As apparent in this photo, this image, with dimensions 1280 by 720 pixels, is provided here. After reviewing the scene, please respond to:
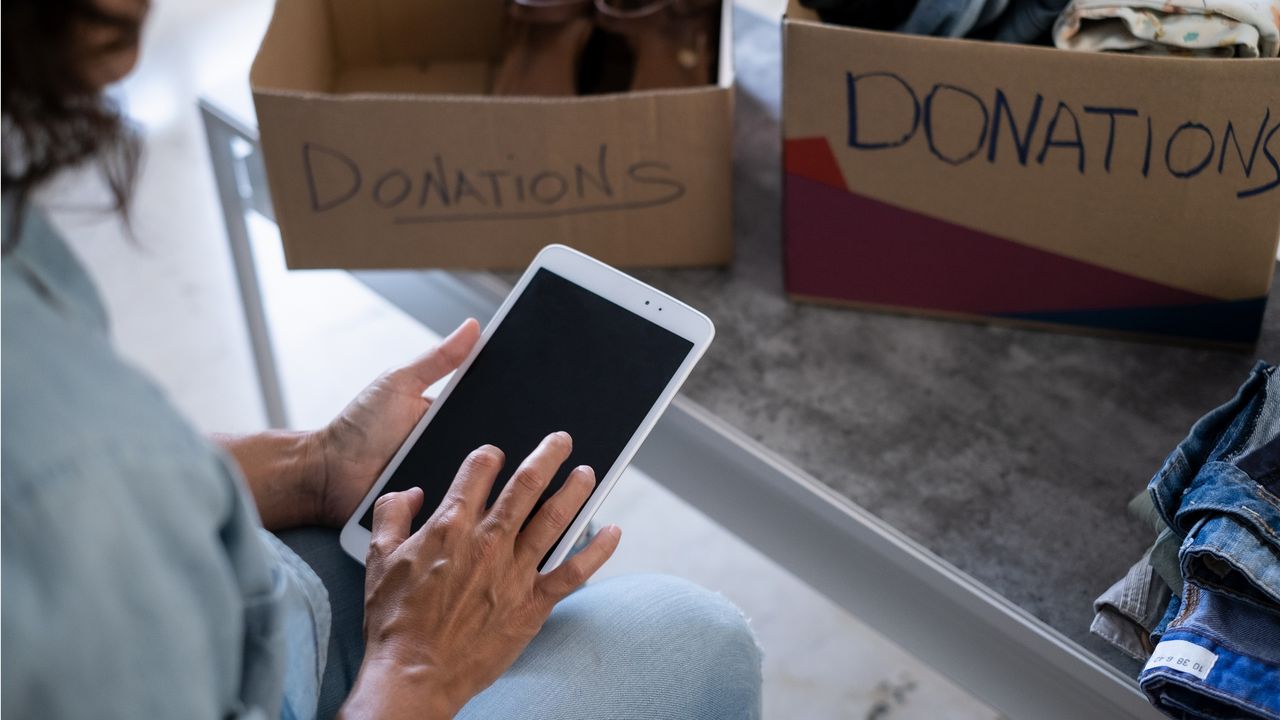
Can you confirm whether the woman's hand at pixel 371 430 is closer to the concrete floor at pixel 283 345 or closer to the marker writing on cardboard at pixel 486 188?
the marker writing on cardboard at pixel 486 188

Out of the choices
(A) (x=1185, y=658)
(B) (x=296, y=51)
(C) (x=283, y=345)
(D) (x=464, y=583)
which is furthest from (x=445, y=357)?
(C) (x=283, y=345)

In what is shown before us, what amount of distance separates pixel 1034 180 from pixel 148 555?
1.89 ft

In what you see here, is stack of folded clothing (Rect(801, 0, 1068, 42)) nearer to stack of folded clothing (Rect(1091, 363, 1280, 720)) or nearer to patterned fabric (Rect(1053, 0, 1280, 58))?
patterned fabric (Rect(1053, 0, 1280, 58))

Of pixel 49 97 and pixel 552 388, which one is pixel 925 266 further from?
→ pixel 49 97

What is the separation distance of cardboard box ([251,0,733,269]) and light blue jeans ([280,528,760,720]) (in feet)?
0.80

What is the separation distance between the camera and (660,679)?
67cm

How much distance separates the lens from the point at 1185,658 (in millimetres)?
558

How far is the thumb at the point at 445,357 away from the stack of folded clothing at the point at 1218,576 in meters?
0.41

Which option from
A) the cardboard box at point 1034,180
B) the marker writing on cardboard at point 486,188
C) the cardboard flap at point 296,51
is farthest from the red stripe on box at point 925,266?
the cardboard flap at point 296,51

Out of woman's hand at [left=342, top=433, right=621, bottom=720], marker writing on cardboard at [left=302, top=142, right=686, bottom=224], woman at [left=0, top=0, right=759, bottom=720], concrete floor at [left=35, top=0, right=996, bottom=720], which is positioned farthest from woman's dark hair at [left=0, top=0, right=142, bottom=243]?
concrete floor at [left=35, top=0, right=996, bottom=720]

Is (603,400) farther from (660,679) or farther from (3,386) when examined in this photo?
(3,386)

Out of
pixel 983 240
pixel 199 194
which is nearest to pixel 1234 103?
pixel 983 240

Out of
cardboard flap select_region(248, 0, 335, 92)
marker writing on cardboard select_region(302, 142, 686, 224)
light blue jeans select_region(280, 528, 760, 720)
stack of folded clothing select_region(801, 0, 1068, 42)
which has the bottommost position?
light blue jeans select_region(280, 528, 760, 720)

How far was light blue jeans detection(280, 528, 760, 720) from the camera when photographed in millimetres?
658
